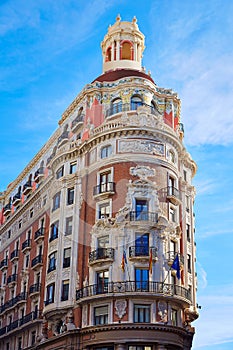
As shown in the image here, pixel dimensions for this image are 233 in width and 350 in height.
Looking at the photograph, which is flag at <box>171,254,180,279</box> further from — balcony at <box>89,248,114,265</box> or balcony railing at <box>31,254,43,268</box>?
balcony railing at <box>31,254,43,268</box>

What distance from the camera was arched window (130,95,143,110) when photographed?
57969 mm

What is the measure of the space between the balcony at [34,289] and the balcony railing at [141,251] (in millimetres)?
13567

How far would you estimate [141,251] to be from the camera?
49938 mm

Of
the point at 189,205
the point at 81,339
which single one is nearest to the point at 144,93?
the point at 189,205

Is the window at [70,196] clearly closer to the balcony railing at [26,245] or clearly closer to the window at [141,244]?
the window at [141,244]

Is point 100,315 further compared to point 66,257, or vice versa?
point 66,257

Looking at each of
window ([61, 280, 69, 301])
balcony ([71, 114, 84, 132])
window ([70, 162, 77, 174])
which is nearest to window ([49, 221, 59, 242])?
window ([61, 280, 69, 301])

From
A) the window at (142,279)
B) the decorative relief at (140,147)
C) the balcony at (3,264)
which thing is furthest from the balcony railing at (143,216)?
the balcony at (3,264)

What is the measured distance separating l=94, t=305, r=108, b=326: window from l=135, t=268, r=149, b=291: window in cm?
332

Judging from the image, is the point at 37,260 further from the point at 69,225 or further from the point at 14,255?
the point at 14,255

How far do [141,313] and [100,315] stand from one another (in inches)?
141

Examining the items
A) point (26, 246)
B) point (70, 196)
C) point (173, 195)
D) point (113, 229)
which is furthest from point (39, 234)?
point (173, 195)

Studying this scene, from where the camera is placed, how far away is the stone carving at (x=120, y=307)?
4779cm

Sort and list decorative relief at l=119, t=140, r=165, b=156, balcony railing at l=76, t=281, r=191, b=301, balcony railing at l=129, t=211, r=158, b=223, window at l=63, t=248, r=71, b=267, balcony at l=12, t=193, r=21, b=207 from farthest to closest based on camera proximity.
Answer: balcony at l=12, t=193, r=21, b=207 → decorative relief at l=119, t=140, r=165, b=156 → window at l=63, t=248, r=71, b=267 → balcony railing at l=129, t=211, r=158, b=223 → balcony railing at l=76, t=281, r=191, b=301
